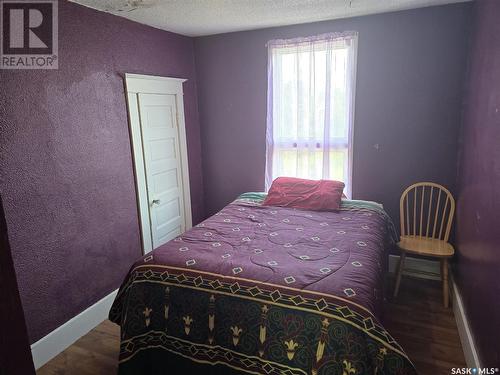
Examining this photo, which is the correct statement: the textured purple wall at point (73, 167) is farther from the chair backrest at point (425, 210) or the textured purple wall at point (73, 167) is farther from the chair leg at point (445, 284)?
the chair leg at point (445, 284)

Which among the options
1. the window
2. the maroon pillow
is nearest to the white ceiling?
the window

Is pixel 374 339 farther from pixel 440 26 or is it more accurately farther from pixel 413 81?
pixel 440 26

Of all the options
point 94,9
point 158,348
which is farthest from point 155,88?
point 158,348

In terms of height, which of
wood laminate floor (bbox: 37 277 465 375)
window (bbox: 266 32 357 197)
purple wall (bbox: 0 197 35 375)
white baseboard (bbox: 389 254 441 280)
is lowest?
wood laminate floor (bbox: 37 277 465 375)

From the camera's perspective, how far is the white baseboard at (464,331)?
187 centimetres

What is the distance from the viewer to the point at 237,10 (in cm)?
262

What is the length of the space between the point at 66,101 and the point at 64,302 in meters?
1.41

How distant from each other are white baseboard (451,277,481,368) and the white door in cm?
257

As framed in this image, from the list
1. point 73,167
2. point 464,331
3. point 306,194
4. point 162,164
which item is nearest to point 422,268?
point 464,331

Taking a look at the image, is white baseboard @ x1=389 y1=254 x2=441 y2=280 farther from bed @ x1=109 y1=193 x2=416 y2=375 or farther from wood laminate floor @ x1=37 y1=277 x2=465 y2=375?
bed @ x1=109 y1=193 x2=416 y2=375

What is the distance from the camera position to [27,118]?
203 cm

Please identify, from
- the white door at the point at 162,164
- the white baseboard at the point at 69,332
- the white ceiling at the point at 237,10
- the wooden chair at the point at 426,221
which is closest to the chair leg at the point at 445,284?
the wooden chair at the point at 426,221

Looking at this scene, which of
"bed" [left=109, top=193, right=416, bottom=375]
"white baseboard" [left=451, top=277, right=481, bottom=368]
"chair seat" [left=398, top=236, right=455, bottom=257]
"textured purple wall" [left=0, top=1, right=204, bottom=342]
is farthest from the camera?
"chair seat" [left=398, top=236, right=455, bottom=257]

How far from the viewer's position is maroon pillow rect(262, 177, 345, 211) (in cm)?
291
